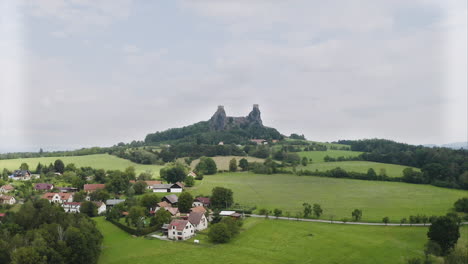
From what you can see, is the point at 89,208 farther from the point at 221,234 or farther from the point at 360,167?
the point at 360,167

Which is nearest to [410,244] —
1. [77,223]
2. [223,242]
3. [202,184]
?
[223,242]

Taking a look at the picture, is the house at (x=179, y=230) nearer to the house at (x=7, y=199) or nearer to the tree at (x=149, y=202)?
the tree at (x=149, y=202)

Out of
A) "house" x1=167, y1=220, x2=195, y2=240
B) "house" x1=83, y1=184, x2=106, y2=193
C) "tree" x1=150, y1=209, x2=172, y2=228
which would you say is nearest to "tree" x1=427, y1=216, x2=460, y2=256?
"house" x1=167, y1=220, x2=195, y2=240

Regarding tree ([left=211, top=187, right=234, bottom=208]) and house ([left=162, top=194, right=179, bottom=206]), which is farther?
house ([left=162, top=194, right=179, bottom=206])

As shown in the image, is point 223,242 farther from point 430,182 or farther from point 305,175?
point 430,182

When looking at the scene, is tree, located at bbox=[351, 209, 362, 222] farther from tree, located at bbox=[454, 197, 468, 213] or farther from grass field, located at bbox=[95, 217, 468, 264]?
tree, located at bbox=[454, 197, 468, 213]

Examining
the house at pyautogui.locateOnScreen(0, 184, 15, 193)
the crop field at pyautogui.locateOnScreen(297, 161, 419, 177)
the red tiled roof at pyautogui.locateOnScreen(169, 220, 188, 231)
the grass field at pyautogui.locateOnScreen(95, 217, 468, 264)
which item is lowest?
the grass field at pyautogui.locateOnScreen(95, 217, 468, 264)
